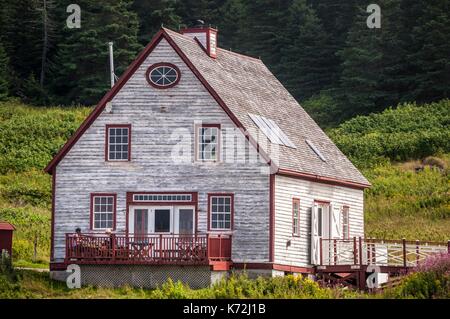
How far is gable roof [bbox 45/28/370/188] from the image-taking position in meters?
52.7

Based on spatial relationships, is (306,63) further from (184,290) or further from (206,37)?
(184,290)

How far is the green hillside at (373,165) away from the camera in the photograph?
2603 inches

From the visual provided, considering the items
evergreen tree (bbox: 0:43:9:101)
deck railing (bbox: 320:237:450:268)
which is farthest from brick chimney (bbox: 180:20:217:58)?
evergreen tree (bbox: 0:43:9:101)

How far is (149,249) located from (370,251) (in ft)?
27.6

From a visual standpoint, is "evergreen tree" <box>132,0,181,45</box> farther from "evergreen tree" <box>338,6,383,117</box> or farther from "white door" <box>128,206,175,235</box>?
"white door" <box>128,206,175,235</box>

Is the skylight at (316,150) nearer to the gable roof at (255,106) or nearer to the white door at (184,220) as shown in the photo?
the gable roof at (255,106)

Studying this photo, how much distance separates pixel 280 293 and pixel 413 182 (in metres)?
31.8

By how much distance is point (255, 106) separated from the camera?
55344mm

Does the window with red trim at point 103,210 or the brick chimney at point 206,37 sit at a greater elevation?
the brick chimney at point 206,37

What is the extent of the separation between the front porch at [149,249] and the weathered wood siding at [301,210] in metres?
2.08

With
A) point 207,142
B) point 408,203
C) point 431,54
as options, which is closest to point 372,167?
point 408,203

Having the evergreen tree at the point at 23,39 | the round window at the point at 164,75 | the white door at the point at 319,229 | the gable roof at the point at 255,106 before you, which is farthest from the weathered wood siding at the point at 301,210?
the evergreen tree at the point at 23,39

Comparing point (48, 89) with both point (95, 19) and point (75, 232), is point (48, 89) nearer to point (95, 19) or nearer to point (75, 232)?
point (95, 19)

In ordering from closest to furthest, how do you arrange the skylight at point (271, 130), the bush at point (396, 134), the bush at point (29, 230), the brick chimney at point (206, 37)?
the skylight at point (271, 130), the brick chimney at point (206, 37), the bush at point (29, 230), the bush at point (396, 134)
